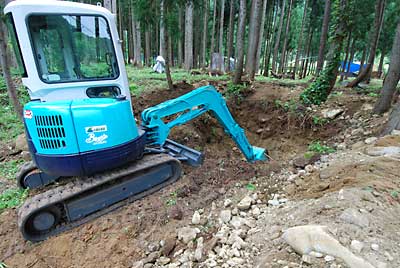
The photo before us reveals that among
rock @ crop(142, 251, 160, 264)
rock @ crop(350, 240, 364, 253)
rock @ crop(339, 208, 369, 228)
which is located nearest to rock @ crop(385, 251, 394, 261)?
rock @ crop(350, 240, 364, 253)

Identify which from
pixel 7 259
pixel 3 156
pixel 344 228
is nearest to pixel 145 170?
pixel 7 259

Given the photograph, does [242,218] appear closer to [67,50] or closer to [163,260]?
[163,260]

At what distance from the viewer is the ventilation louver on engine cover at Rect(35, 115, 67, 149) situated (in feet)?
9.99

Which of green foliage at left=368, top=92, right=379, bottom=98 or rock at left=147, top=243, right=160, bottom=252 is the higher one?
green foliage at left=368, top=92, right=379, bottom=98

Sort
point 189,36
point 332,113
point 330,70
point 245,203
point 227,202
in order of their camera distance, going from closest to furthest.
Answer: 1. point 245,203
2. point 227,202
3. point 332,113
4. point 330,70
5. point 189,36

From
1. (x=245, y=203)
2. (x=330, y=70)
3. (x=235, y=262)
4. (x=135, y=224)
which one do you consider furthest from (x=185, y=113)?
(x=330, y=70)

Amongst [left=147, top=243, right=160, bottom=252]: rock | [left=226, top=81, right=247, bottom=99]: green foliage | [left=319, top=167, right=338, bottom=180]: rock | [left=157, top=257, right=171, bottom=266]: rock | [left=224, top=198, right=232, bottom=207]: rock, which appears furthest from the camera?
[left=226, top=81, right=247, bottom=99]: green foliage

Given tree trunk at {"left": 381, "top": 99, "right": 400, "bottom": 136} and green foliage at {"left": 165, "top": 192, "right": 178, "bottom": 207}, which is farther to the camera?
tree trunk at {"left": 381, "top": 99, "right": 400, "bottom": 136}

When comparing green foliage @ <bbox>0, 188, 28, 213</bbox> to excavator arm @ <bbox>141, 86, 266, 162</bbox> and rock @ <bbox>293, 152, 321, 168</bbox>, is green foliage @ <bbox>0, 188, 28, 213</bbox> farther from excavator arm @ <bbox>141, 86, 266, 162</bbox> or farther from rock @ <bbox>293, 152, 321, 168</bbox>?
rock @ <bbox>293, 152, 321, 168</bbox>

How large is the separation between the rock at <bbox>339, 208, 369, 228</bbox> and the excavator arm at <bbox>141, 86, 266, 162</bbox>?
2665 millimetres

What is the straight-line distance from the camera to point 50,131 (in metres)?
3.09

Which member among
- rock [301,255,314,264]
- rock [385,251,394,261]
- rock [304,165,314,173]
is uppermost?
rock [385,251,394,261]

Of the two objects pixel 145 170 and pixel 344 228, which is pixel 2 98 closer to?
pixel 145 170

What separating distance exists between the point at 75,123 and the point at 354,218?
304cm
